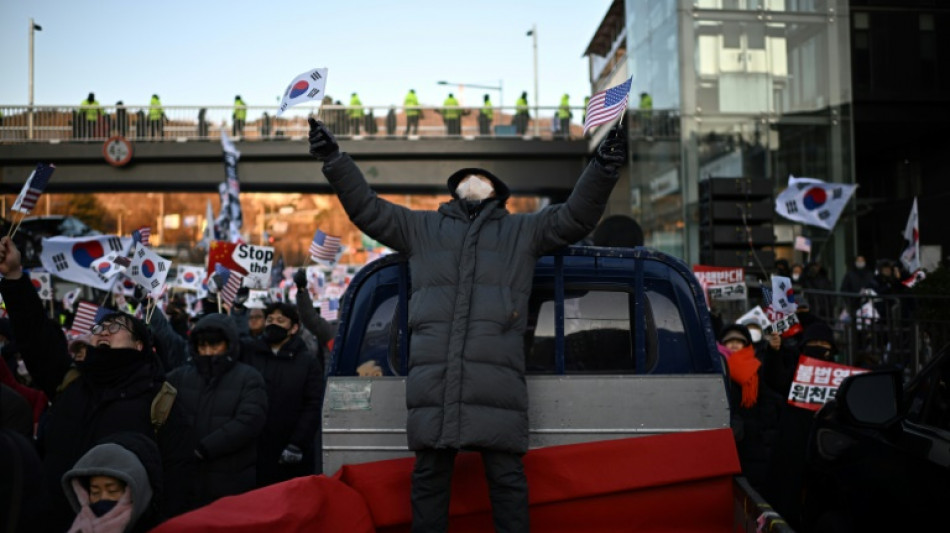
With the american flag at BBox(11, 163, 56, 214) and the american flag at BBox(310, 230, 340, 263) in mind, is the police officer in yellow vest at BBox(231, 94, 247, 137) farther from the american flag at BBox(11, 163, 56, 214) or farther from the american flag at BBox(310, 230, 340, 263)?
the american flag at BBox(11, 163, 56, 214)

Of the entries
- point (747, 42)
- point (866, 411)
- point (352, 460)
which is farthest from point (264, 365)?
point (747, 42)

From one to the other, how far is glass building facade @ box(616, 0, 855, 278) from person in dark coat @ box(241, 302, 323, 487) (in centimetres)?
1724

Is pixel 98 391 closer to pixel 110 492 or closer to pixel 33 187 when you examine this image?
pixel 110 492

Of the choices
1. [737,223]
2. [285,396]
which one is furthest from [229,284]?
[737,223]

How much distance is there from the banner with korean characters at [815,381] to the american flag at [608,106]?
207 centimetres

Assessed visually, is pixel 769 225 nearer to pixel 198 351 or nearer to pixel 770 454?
pixel 770 454

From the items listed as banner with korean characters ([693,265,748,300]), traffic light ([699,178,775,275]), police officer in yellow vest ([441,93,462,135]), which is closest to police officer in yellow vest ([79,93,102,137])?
police officer in yellow vest ([441,93,462,135])

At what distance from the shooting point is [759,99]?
2392cm

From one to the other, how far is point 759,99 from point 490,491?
70.0ft

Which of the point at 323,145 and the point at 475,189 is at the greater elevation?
the point at 323,145

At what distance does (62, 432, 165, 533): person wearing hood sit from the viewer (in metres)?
3.68

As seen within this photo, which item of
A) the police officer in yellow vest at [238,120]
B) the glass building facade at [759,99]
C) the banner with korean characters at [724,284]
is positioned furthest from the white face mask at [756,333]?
the police officer in yellow vest at [238,120]

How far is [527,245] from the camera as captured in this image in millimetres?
4383

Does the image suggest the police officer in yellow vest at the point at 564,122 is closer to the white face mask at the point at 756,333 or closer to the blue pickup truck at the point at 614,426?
the white face mask at the point at 756,333
